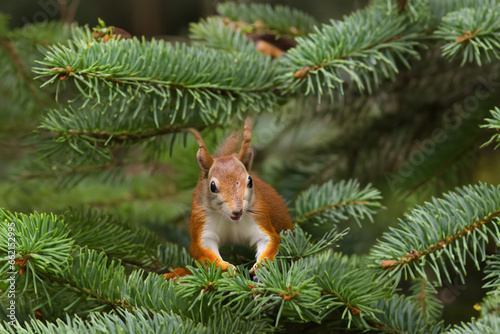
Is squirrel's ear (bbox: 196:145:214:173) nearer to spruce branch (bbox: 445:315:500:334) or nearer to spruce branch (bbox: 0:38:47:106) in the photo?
spruce branch (bbox: 445:315:500:334)

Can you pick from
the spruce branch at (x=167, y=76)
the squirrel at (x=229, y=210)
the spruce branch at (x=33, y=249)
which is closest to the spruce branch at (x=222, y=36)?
the spruce branch at (x=167, y=76)

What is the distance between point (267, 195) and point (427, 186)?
1.44ft

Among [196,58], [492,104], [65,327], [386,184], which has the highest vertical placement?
[492,104]

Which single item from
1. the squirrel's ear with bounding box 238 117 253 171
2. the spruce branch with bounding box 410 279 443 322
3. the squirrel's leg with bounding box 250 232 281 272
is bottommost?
the spruce branch with bounding box 410 279 443 322

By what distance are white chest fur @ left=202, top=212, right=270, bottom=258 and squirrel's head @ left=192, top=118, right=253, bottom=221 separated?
28mm

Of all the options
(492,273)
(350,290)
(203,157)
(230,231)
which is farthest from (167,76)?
(492,273)

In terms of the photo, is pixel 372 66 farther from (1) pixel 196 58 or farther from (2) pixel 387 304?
(2) pixel 387 304

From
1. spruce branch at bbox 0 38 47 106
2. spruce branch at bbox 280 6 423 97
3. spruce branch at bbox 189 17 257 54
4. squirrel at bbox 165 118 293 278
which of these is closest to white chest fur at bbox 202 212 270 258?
squirrel at bbox 165 118 293 278

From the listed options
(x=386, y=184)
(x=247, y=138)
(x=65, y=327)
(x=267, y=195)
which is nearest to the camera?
(x=65, y=327)

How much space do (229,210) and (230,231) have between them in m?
0.10

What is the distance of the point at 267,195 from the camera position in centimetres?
91

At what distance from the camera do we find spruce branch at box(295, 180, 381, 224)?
0.97 m

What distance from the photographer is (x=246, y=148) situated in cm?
79

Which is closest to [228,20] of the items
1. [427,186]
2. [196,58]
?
[196,58]
